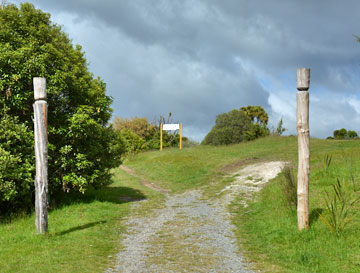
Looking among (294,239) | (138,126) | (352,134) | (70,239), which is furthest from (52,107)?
(352,134)

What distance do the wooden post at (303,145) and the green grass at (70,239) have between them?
5.99 metres

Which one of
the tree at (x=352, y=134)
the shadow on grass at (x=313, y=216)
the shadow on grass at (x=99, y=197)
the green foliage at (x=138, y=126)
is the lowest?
the shadow on grass at (x=99, y=197)

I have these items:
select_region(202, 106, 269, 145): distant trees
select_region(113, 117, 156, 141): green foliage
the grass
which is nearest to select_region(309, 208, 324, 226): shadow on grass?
the grass

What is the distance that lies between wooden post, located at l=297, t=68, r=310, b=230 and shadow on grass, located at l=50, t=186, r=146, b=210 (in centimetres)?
1064

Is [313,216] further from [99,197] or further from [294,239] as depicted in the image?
[99,197]

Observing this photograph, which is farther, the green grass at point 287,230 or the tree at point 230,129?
the tree at point 230,129

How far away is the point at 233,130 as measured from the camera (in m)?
53.7

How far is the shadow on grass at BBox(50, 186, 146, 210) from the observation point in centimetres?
1766

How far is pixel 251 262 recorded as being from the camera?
30.2 ft

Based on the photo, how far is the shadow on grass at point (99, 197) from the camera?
17.7 m

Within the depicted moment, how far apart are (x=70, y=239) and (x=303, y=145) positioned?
8185 mm

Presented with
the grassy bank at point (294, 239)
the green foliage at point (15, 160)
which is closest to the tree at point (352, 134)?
the grassy bank at point (294, 239)

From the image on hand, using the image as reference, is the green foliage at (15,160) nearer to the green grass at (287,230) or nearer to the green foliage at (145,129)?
the green grass at (287,230)

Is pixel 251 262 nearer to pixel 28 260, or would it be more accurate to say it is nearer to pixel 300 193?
pixel 300 193
